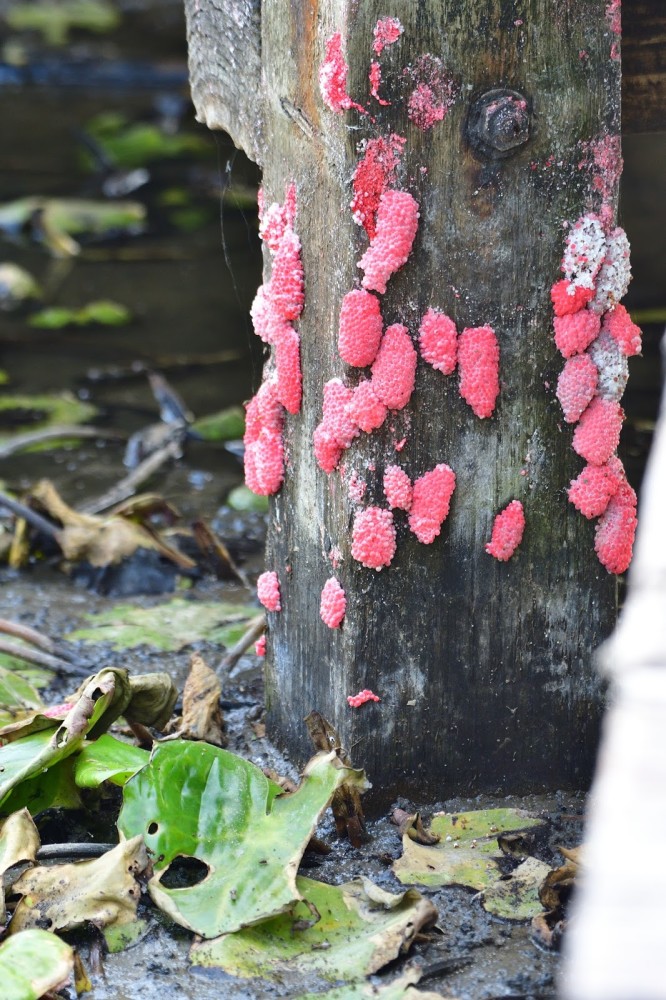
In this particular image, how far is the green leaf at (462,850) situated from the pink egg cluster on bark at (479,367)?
72cm

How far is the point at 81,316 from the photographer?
618 cm

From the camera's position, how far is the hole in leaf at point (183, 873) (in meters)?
2.19

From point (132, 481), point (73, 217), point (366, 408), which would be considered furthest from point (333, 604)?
point (73, 217)

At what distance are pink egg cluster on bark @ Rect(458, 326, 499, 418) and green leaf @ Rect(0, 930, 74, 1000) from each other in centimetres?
107

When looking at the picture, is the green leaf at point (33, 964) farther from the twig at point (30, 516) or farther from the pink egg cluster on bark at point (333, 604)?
the twig at point (30, 516)

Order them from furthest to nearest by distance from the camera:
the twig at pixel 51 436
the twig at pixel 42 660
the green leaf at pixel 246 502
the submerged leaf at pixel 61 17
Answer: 1. the submerged leaf at pixel 61 17
2. the twig at pixel 51 436
3. the green leaf at pixel 246 502
4. the twig at pixel 42 660

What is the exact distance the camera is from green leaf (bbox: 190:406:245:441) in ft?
15.6

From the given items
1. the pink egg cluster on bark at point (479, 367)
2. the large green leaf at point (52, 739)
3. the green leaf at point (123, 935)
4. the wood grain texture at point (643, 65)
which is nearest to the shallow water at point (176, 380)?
the green leaf at point (123, 935)

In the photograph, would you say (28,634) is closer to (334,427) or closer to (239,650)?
(239,650)

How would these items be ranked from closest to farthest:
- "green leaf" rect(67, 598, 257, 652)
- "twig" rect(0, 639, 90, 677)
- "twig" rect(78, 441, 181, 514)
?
"twig" rect(0, 639, 90, 677) < "green leaf" rect(67, 598, 257, 652) < "twig" rect(78, 441, 181, 514)

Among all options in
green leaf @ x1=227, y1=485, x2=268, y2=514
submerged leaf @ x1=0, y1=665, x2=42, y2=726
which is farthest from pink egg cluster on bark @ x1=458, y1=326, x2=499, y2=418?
green leaf @ x1=227, y1=485, x2=268, y2=514

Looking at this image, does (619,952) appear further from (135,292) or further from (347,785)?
(135,292)

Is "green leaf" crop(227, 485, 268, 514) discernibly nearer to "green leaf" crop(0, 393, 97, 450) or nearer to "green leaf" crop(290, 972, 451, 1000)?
"green leaf" crop(0, 393, 97, 450)

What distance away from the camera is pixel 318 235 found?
7.32ft
